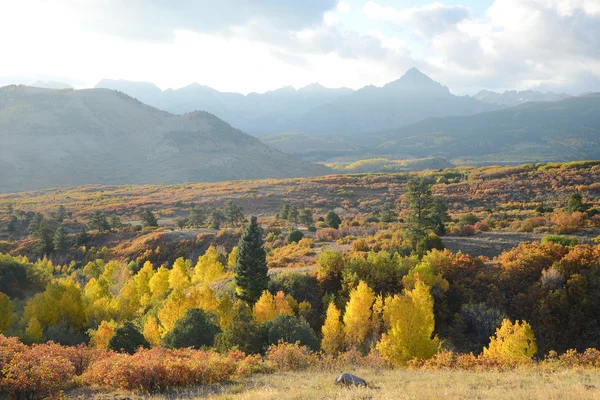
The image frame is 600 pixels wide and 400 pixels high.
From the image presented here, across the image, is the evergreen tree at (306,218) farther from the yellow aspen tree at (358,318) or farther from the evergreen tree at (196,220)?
the yellow aspen tree at (358,318)

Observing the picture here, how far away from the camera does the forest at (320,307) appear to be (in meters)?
14.5

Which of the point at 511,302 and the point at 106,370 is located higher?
→ the point at 106,370

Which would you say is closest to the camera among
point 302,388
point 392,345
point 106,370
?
point 302,388

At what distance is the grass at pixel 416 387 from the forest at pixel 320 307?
35.9 inches

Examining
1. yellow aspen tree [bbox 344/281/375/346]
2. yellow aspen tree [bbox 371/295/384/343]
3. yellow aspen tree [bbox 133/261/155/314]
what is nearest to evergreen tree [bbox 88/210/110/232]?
yellow aspen tree [bbox 133/261/155/314]

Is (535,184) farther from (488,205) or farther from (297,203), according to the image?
(297,203)

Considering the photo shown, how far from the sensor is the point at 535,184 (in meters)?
69.8

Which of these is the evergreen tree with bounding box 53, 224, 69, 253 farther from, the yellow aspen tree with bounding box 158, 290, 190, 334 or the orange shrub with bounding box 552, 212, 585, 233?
the orange shrub with bounding box 552, 212, 585, 233

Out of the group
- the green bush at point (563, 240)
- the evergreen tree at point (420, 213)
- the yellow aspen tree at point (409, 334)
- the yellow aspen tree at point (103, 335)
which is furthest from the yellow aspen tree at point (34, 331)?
the green bush at point (563, 240)

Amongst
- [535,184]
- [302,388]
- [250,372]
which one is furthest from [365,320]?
[535,184]

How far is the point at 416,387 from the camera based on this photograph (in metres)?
11.6

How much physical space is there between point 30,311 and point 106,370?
2410cm

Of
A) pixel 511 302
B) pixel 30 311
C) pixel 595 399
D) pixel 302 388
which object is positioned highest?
pixel 595 399

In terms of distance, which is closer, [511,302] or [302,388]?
[302,388]
